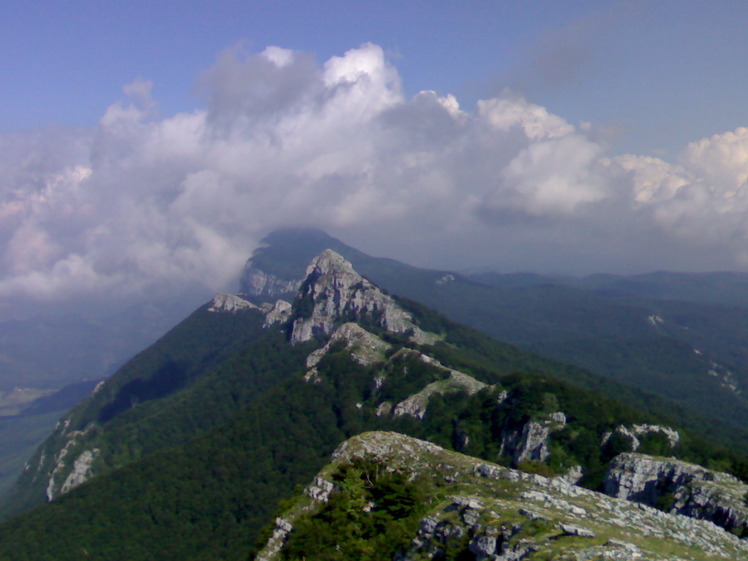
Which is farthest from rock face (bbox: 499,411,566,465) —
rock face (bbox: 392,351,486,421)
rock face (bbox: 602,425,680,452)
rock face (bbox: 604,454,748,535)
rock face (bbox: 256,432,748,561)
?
rock face (bbox: 256,432,748,561)

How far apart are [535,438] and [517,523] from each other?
97.3m

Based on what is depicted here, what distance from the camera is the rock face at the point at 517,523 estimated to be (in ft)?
117

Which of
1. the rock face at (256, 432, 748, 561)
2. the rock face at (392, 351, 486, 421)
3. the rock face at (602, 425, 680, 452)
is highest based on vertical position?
the rock face at (256, 432, 748, 561)

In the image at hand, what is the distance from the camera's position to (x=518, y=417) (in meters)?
140

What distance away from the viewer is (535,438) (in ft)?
427

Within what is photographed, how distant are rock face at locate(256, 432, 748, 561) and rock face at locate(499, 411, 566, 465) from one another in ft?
254

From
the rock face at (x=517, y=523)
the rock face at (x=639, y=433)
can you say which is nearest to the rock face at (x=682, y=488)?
the rock face at (x=517, y=523)

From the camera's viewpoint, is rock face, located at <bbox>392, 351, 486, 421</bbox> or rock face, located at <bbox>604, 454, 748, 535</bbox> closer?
rock face, located at <bbox>604, 454, 748, 535</bbox>

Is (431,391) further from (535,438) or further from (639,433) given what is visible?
(639,433)

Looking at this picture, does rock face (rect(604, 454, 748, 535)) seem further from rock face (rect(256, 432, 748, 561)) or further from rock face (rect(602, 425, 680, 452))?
rock face (rect(602, 425, 680, 452))

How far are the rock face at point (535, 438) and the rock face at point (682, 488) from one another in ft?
127

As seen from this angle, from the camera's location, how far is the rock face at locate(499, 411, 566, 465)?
127 meters

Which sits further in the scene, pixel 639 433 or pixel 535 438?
pixel 535 438

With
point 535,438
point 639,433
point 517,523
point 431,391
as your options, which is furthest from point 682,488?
point 431,391
